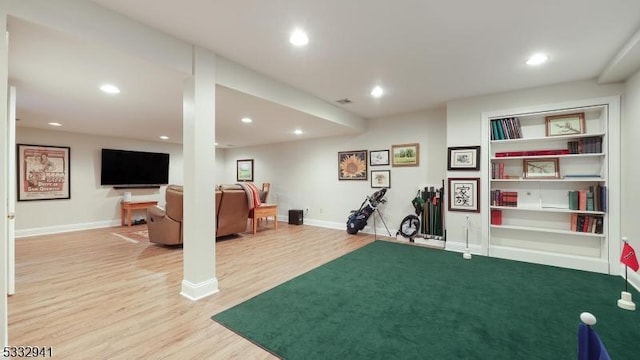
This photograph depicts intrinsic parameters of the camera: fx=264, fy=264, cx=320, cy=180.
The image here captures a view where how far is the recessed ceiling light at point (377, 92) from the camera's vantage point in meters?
3.88

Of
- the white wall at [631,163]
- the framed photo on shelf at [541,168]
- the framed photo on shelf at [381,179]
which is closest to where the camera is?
the white wall at [631,163]

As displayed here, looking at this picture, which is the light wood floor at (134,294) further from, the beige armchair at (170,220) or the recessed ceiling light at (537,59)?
the recessed ceiling light at (537,59)

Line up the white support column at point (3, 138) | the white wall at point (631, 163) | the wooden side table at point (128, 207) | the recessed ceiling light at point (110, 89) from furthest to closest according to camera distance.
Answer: the wooden side table at point (128, 207) < the recessed ceiling light at point (110, 89) < the white wall at point (631, 163) < the white support column at point (3, 138)

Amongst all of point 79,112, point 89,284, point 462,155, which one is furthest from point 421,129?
point 79,112

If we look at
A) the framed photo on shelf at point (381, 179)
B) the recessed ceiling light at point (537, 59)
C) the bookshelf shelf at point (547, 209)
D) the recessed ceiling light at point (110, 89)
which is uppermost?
the recessed ceiling light at point (537, 59)

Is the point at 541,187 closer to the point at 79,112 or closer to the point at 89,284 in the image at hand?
the point at 89,284

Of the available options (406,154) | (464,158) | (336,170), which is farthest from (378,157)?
(464,158)

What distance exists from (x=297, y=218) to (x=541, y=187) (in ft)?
16.2

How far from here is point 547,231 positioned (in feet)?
12.2

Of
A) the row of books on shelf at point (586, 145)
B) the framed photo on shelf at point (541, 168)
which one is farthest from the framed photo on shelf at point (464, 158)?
the row of books on shelf at point (586, 145)

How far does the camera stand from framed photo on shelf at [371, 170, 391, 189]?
5613mm

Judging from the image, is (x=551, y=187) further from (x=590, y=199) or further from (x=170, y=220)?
(x=170, y=220)

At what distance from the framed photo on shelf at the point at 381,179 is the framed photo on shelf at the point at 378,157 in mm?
176

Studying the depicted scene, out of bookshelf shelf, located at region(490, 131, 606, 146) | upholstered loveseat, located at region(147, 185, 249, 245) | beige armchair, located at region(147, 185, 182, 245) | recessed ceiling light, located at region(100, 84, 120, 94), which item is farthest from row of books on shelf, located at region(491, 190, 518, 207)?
recessed ceiling light, located at region(100, 84, 120, 94)
